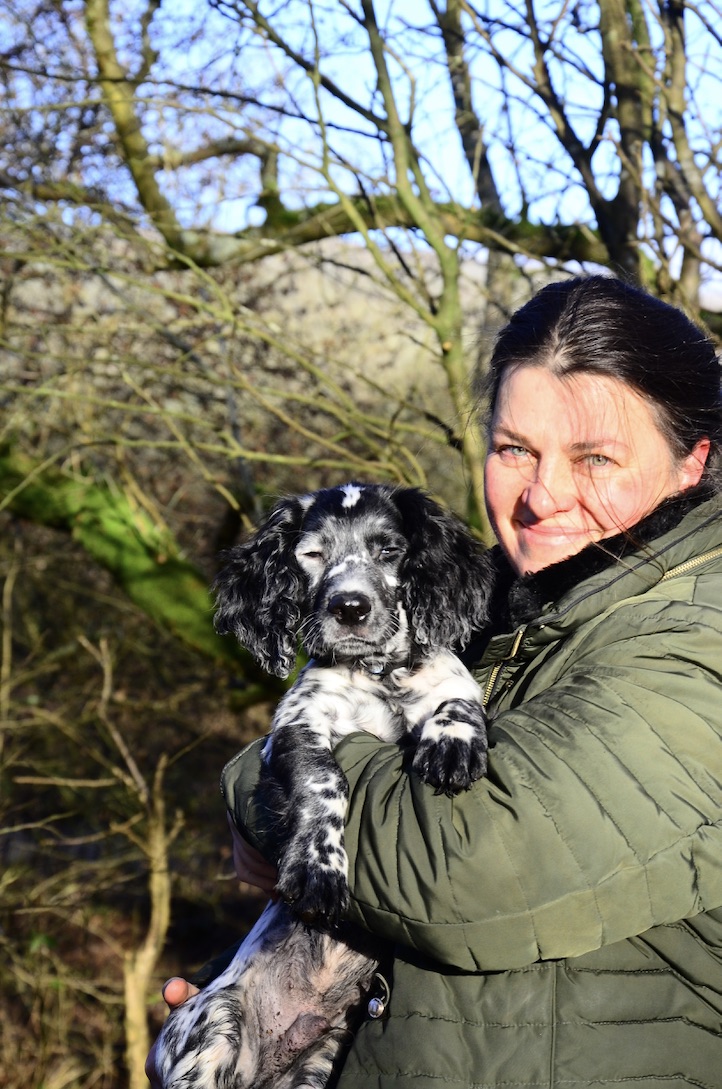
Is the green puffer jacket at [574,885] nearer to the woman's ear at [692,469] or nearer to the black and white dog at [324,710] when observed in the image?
the black and white dog at [324,710]

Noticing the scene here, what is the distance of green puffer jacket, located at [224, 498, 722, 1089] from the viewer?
1494 millimetres

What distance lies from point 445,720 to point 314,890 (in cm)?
38

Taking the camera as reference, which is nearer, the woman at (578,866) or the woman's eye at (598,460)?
the woman at (578,866)

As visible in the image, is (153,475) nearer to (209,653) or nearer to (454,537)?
(209,653)

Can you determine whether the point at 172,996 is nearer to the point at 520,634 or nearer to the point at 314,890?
the point at 314,890

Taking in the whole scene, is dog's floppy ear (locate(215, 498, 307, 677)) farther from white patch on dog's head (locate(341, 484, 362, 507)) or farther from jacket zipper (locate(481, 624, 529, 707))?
jacket zipper (locate(481, 624, 529, 707))

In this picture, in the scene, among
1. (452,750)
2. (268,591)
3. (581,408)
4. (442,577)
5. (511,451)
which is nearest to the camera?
(452,750)

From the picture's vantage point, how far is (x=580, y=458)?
6.72ft

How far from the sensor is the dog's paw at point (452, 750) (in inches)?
65.0

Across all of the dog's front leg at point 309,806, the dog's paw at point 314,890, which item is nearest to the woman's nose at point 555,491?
the dog's front leg at point 309,806

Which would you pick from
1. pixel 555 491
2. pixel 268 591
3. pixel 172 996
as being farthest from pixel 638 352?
pixel 172 996

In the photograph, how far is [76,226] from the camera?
558cm

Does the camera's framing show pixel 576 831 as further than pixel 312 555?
No

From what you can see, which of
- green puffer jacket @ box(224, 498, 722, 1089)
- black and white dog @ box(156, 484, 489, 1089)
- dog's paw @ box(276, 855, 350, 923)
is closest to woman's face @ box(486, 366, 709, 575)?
green puffer jacket @ box(224, 498, 722, 1089)
